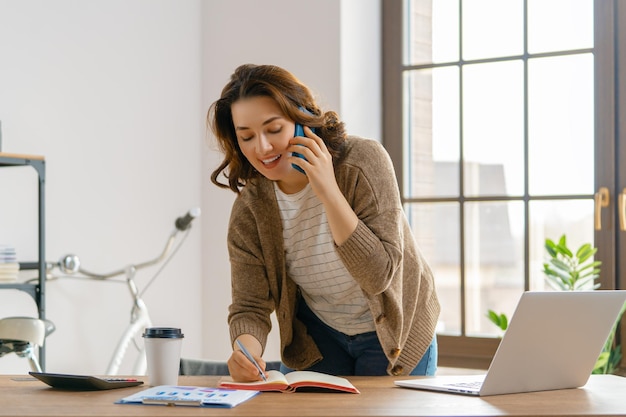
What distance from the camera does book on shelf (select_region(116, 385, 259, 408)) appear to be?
1.50m

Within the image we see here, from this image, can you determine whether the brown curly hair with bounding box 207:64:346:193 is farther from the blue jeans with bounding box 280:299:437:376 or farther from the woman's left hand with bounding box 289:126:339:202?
the blue jeans with bounding box 280:299:437:376

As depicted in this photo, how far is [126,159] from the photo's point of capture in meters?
3.83

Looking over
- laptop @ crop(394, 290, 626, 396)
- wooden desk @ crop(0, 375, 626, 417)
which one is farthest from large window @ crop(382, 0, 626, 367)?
wooden desk @ crop(0, 375, 626, 417)

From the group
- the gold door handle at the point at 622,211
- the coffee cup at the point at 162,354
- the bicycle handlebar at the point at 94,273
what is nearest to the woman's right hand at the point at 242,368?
the coffee cup at the point at 162,354

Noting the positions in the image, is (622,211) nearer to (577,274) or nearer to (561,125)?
(577,274)

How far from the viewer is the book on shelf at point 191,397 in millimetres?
1504

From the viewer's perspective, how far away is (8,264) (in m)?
3.07

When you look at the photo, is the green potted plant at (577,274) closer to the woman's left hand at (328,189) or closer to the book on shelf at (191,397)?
the woman's left hand at (328,189)

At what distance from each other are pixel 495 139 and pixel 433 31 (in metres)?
0.58

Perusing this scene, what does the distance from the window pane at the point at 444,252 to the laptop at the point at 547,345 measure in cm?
211

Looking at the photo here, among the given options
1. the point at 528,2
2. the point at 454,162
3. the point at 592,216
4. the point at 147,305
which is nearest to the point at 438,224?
the point at 454,162

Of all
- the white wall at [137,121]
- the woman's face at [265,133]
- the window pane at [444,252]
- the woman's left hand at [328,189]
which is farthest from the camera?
the window pane at [444,252]

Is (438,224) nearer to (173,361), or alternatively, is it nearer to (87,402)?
(173,361)

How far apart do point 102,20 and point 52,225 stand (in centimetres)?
90
